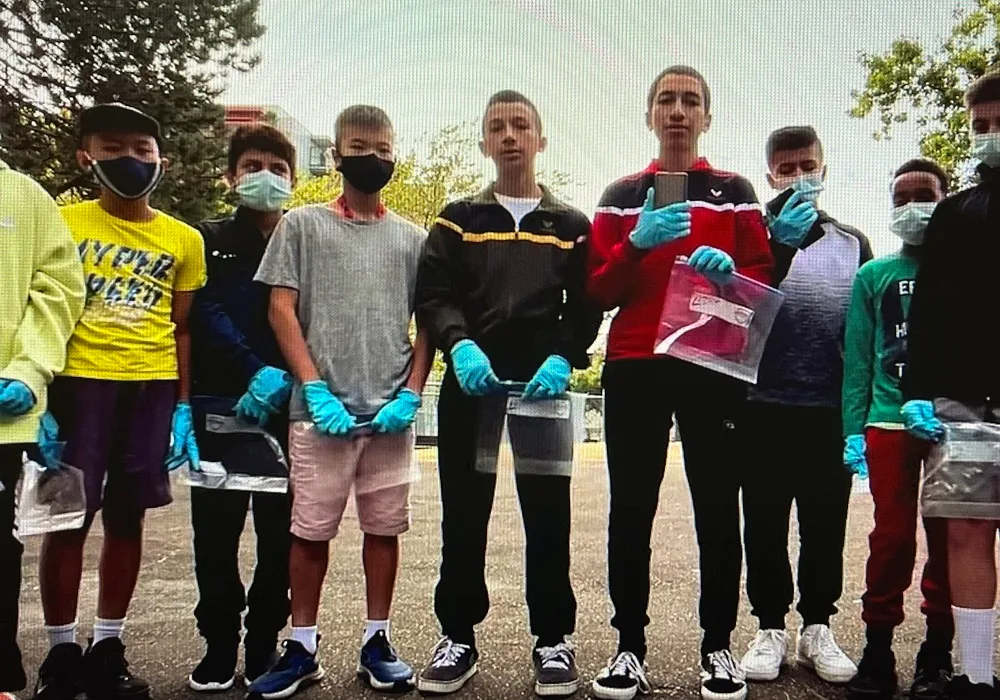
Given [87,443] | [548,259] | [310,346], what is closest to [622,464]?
[548,259]

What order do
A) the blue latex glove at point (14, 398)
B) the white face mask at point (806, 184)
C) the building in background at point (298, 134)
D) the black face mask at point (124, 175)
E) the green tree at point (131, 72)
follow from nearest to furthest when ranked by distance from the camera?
the blue latex glove at point (14, 398) < the black face mask at point (124, 175) < the white face mask at point (806, 184) < the building in background at point (298, 134) < the green tree at point (131, 72)

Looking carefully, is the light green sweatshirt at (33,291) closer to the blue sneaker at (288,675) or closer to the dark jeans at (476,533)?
the blue sneaker at (288,675)

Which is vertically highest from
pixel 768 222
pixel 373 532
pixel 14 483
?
pixel 768 222

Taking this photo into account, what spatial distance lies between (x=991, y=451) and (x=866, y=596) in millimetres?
613

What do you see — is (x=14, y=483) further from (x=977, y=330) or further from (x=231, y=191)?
(x=977, y=330)

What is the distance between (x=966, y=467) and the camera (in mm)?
2500

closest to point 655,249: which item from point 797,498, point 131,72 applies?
point 797,498

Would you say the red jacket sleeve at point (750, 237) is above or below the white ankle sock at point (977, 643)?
above

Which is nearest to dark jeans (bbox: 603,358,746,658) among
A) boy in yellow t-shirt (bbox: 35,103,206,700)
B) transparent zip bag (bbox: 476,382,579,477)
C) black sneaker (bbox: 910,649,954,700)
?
transparent zip bag (bbox: 476,382,579,477)

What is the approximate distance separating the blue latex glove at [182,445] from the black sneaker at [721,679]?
63.8 inches

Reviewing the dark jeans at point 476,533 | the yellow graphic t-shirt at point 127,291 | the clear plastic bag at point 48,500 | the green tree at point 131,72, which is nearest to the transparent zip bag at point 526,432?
the dark jeans at point 476,533

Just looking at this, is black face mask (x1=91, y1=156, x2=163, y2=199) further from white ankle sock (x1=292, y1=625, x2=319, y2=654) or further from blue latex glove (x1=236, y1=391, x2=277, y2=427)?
white ankle sock (x1=292, y1=625, x2=319, y2=654)

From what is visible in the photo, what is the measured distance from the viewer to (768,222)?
9.29 feet

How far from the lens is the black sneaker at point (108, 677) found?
2.62 meters
